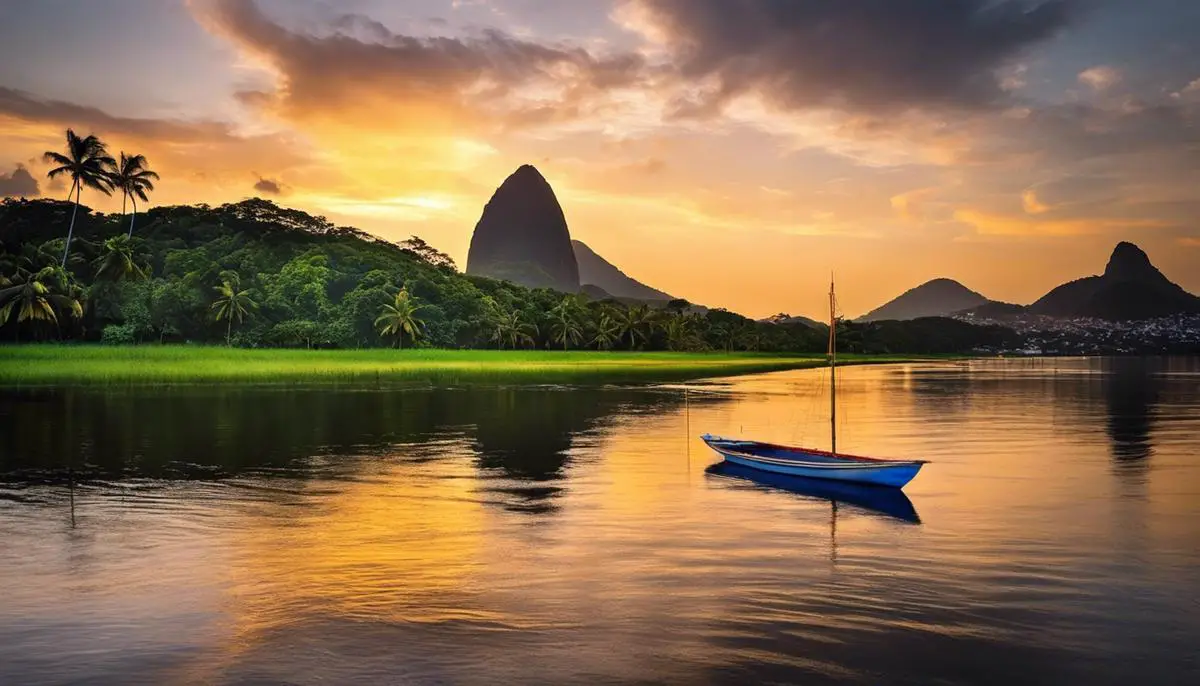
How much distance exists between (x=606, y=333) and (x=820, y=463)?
146 metres

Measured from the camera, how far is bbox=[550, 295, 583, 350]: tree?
6545 inches

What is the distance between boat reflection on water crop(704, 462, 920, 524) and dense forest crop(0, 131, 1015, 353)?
97.7 m

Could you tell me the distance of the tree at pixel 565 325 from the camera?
16624 cm

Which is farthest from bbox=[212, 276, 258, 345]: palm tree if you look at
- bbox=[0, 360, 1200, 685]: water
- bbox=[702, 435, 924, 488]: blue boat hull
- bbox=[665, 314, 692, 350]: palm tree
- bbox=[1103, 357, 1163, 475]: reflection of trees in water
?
bbox=[1103, 357, 1163, 475]: reflection of trees in water

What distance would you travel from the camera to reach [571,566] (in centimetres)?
1769

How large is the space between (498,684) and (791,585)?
6951 millimetres

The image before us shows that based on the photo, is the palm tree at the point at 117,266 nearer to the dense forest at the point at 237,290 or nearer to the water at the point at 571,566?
the dense forest at the point at 237,290

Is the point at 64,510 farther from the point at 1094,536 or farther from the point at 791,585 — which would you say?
the point at 1094,536

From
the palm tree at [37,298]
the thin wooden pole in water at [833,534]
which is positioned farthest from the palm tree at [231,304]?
the thin wooden pole in water at [833,534]

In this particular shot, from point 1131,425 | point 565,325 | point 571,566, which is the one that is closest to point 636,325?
point 565,325

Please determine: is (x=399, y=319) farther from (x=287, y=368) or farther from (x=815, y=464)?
(x=815, y=464)

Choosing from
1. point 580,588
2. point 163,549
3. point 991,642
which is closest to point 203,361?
point 163,549

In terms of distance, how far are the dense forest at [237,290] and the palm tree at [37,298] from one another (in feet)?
0.78

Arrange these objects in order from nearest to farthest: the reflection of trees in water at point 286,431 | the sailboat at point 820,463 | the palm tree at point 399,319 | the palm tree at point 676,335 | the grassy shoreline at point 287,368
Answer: the sailboat at point 820,463 < the reflection of trees in water at point 286,431 < the grassy shoreline at point 287,368 < the palm tree at point 399,319 < the palm tree at point 676,335
